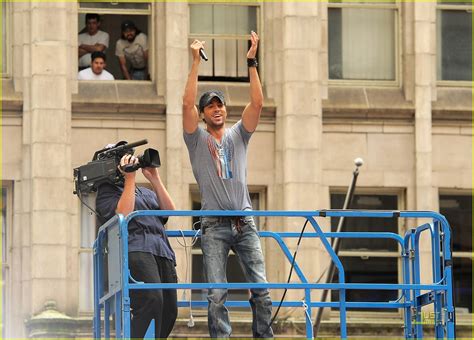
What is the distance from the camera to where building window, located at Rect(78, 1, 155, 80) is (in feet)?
108

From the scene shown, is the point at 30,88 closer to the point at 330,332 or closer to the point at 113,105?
the point at 113,105

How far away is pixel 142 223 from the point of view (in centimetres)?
1769

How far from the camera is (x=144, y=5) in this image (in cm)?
3325

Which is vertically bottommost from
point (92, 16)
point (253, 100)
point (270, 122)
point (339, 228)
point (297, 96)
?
point (339, 228)

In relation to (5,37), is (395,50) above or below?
below

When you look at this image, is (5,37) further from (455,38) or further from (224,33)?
(455,38)

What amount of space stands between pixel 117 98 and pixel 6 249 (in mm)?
3080

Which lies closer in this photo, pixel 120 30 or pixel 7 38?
pixel 7 38

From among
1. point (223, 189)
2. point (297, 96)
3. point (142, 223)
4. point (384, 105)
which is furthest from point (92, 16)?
point (223, 189)

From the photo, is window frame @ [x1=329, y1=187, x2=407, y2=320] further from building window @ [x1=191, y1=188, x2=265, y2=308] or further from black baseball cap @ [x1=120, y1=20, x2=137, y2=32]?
black baseball cap @ [x1=120, y1=20, x2=137, y2=32]

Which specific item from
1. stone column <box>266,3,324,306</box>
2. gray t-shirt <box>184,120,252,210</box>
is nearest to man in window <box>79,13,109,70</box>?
stone column <box>266,3,324,306</box>

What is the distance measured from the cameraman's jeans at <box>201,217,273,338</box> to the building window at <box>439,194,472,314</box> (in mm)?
16777

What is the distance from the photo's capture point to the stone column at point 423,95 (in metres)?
33.5

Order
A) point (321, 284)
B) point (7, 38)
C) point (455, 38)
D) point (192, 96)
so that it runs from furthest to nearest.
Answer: point (455, 38), point (7, 38), point (192, 96), point (321, 284)
